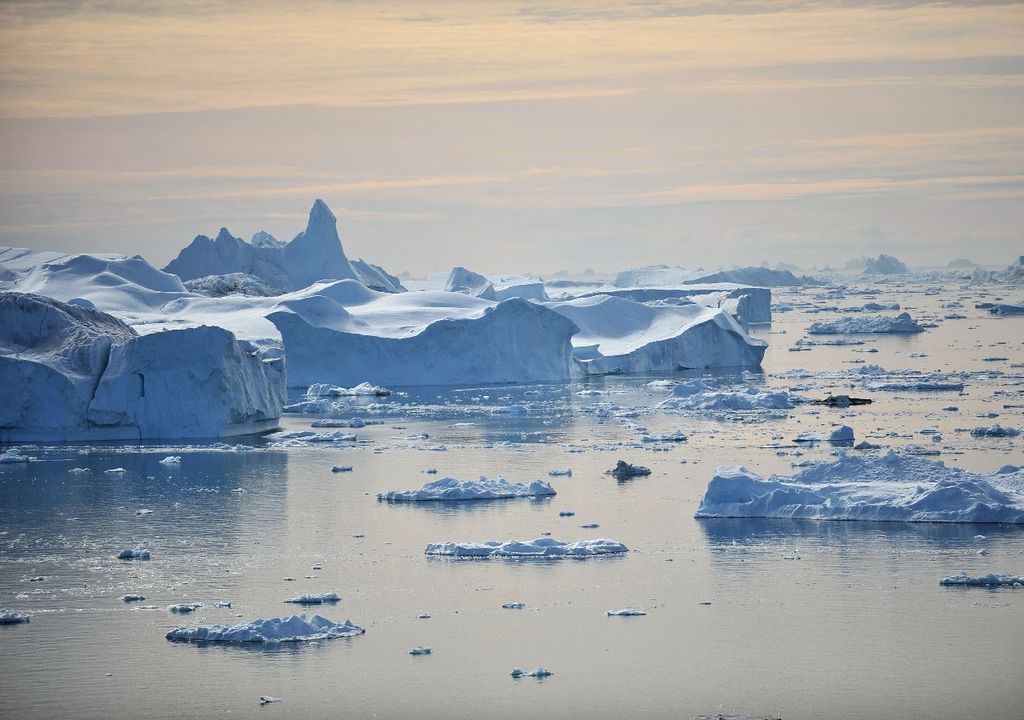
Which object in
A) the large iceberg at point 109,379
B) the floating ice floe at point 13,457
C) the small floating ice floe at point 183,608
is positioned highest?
the large iceberg at point 109,379

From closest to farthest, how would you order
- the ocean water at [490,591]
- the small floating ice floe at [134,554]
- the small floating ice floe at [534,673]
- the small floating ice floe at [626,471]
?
the ocean water at [490,591] → the small floating ice floe at [534,673] → the small floating ice floe at [134,554] → the small floating ice floe at [626,471]

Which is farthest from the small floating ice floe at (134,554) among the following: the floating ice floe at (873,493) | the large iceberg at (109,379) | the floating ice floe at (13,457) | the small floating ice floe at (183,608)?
the large iceberg at (109,379)

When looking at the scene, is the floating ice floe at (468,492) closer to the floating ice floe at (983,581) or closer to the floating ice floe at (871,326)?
the floating ice floe at (983,581)

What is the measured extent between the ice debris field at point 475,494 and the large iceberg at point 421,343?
0.07m

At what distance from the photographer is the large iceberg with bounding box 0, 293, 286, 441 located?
2255 cm

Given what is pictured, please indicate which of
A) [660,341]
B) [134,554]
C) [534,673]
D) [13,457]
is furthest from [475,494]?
[660,341]

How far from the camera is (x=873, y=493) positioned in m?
15.6

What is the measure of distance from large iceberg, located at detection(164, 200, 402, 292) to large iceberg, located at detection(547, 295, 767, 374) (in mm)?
10421

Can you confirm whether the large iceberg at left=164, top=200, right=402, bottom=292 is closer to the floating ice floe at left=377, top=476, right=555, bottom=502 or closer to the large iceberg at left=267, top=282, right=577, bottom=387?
the large iceberg at left=267, top=282, right=577, bottom=387

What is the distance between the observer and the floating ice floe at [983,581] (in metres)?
12.6

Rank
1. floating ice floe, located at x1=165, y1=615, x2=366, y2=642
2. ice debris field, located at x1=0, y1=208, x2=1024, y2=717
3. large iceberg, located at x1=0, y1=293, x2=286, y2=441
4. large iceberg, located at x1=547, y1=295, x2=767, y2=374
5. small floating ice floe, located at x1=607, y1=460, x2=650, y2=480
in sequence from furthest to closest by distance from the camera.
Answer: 1. large iceberg, located at x1=547, y1=295, x2=767, y2=374
2. large iceberg, located at x1=0, y1=293, x2=286, y2=441
3. small floating ice floe, located at x1=607, y1=460, x2=650, y2=480
4. ice debris field, located at x1=0, y1=208, x2=1024, y2=717
5. floating ice floe, located at x1=165, y1=615, x2=366, y2=642

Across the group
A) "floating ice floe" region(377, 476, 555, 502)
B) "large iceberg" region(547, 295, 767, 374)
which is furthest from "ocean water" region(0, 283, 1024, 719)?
"large iceberg" region(547, 295, 767, 374)

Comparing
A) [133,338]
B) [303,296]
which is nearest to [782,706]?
[133,338]

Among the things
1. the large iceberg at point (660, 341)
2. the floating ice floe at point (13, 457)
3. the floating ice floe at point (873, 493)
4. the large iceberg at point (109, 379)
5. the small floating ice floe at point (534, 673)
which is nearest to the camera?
the small floating ice floe at point (534, 673)
